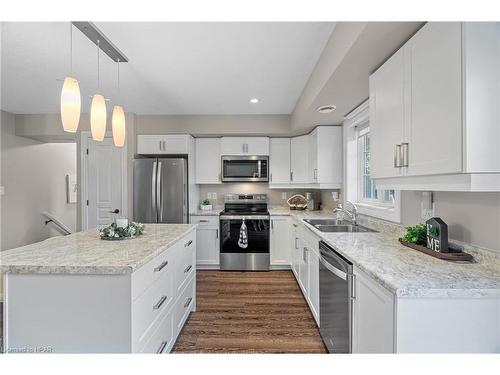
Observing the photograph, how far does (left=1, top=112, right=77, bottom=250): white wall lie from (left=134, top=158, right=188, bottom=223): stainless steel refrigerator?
6.92ft

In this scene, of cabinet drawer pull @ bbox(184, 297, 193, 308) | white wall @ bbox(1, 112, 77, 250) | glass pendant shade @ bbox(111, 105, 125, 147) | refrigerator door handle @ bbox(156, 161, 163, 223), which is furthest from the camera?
white wall @ bbox(1, 112, 77, 250)

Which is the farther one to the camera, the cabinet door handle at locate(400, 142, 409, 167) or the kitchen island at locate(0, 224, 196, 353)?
the cabinet door handle at locate(400, 142, 409, 167)

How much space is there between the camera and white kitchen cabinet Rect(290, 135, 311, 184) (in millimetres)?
3953

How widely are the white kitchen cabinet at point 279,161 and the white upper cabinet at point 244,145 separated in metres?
0.15

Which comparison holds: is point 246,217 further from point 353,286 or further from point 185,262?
point 353,286

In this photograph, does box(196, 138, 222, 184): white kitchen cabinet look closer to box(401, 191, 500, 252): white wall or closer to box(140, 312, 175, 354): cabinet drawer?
box(140, 312, 175, 354): cabinet drawer

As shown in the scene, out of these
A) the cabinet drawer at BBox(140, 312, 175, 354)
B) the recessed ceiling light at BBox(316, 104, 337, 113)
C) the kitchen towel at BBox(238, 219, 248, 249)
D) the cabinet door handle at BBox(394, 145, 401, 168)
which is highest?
the recessed ceiling light at BBox(316, 104, 337, 113)

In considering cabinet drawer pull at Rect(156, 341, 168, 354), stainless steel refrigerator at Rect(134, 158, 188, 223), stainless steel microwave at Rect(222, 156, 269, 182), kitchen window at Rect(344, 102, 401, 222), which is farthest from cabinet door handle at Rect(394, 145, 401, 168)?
stainless steel refrigerator at Rect(134, 158, 188, 223)

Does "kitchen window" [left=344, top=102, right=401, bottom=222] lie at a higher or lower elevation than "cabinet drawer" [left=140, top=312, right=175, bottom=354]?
higher

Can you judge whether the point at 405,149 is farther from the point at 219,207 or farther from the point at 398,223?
the point at 219,207

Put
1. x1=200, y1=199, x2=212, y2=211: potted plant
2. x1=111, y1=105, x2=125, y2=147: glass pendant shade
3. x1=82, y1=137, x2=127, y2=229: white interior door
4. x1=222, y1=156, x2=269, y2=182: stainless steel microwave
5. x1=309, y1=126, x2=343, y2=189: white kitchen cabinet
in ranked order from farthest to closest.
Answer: x1=200, y1=199, x2=212, y2=211: potted plant → x1=222, y1=156, x2=269, y2=182: stainless steel microwave → x1=82, y1=137, x2=127, y2=229: white interior door → x1=309, y1=126, x2=343, y2=189: white kitchen cabinet → x1=111, y1=105, x2=125, y2=147: glass pendant shade

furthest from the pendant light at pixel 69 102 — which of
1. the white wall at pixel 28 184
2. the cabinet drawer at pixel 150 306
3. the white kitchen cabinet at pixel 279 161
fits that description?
the white wall at pixel 28 184
